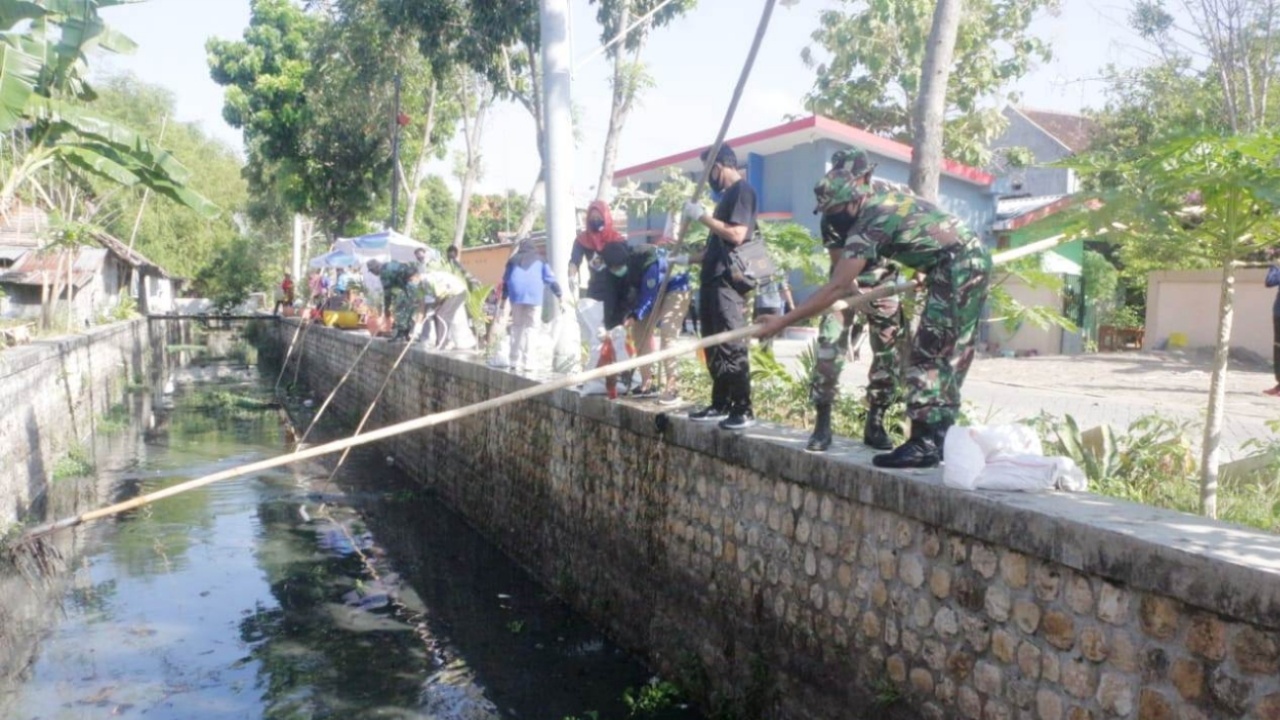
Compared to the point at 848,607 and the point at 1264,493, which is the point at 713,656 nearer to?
the point at 848,607

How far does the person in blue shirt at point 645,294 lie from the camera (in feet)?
26.9

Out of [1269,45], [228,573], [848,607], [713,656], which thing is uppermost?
[1269,45]

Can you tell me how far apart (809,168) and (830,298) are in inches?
688

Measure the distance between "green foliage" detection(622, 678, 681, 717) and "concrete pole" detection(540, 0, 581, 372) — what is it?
4.52 m

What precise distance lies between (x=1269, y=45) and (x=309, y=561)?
16323 millimetres

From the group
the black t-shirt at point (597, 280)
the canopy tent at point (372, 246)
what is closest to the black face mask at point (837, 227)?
the black t-shirt at point (597, 280)

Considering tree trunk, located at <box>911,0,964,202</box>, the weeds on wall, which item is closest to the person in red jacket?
tree trunk, located at <box>911,0,964,202</box>

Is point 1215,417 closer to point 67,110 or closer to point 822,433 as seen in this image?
point 822,433

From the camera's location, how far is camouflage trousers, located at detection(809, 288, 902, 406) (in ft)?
18.0

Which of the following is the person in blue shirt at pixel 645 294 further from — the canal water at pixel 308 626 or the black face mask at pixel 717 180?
the canal water at pixel 308 626

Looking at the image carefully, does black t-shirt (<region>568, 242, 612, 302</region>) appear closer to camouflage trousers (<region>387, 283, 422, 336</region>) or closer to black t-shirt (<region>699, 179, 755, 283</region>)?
black t-shirt (<region>699, 179, 755, 283</region>)

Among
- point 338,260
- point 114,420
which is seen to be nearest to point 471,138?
point 338,260

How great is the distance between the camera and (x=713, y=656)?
6.21 meters

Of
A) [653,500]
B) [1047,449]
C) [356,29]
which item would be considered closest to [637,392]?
[653,500]
